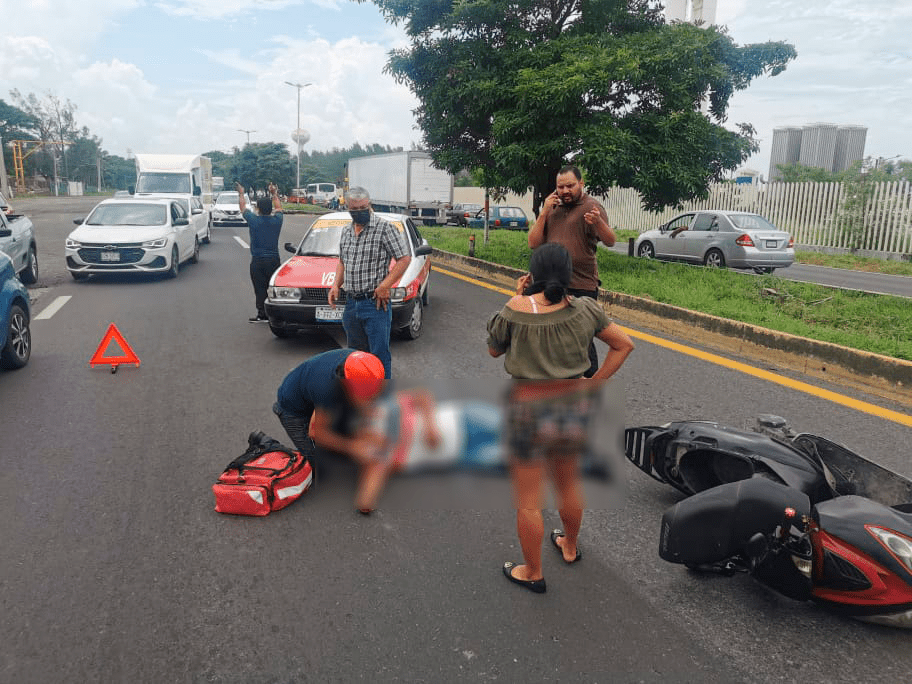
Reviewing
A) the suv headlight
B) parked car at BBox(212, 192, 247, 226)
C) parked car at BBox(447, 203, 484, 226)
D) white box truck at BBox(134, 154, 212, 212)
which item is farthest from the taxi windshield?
parked car at BBox(447, 203, 484, 226)

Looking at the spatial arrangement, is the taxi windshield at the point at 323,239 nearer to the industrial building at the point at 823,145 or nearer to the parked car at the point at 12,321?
the parked car at the point at 12,321

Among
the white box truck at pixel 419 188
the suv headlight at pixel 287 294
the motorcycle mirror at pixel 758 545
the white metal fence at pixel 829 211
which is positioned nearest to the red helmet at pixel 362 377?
the motorcycle mirror at pixel 758 545

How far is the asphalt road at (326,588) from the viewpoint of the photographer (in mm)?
2709

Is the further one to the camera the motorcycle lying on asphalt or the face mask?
the face mask

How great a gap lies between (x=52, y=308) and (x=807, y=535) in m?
10.5

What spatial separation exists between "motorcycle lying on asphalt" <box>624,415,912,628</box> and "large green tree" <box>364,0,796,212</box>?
30.6 ft

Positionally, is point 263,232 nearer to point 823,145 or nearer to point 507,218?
point 507,218

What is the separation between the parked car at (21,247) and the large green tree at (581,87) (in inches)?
305

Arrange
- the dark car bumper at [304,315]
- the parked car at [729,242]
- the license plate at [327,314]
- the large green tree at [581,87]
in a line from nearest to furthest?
the license plate at [327,314], the dark car bumper at [304,315], the large green tree at [581,87], the parked car at [729,242]

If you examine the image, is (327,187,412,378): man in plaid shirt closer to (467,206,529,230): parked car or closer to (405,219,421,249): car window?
(405,219,421,249): car window

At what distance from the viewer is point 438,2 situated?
14414mm

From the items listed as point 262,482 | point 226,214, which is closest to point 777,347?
point 262,482

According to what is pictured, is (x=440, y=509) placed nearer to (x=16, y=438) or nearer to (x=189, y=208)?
(x=16, y=438)

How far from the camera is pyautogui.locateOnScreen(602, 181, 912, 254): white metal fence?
65.8ft
